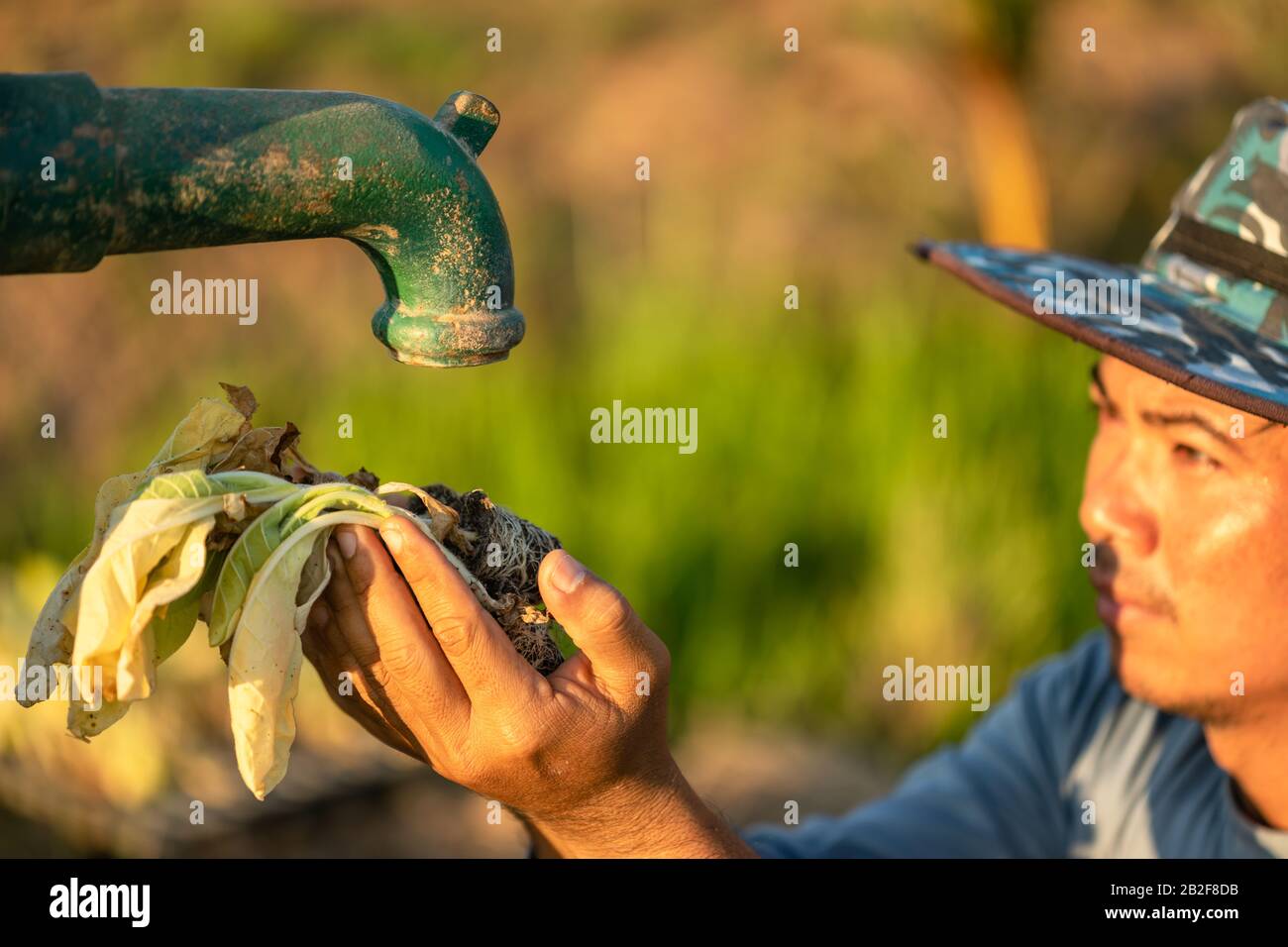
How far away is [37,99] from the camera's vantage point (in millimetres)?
1090

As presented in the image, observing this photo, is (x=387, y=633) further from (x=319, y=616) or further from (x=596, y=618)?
(x=596, y=618)

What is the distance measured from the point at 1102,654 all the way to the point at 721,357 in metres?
2.32

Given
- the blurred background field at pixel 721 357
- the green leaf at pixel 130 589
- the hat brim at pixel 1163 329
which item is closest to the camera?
the green leaf at pixel 130 589

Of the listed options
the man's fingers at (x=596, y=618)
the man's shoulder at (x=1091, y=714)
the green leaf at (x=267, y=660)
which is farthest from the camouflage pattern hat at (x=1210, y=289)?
the green leaf at (x=267, y=660)

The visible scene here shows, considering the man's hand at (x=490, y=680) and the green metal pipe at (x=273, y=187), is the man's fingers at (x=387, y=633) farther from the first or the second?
the green metal pipe at (x=273, y=187)

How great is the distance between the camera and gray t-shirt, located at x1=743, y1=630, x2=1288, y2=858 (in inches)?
99.6

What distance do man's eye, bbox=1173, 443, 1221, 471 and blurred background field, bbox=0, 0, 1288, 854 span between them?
5.69 feet

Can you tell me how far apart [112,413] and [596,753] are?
4564 millimetres

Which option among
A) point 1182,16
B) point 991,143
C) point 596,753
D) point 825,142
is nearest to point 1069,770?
point 596,753

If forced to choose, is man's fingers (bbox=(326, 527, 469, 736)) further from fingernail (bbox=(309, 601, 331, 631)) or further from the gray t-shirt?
the gray t-shirt

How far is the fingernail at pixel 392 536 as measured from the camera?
1.52 meters

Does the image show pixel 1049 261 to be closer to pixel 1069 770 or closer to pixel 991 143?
pixel 1069 770

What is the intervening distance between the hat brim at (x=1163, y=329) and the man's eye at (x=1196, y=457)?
18cm

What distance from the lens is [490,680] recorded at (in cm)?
159
